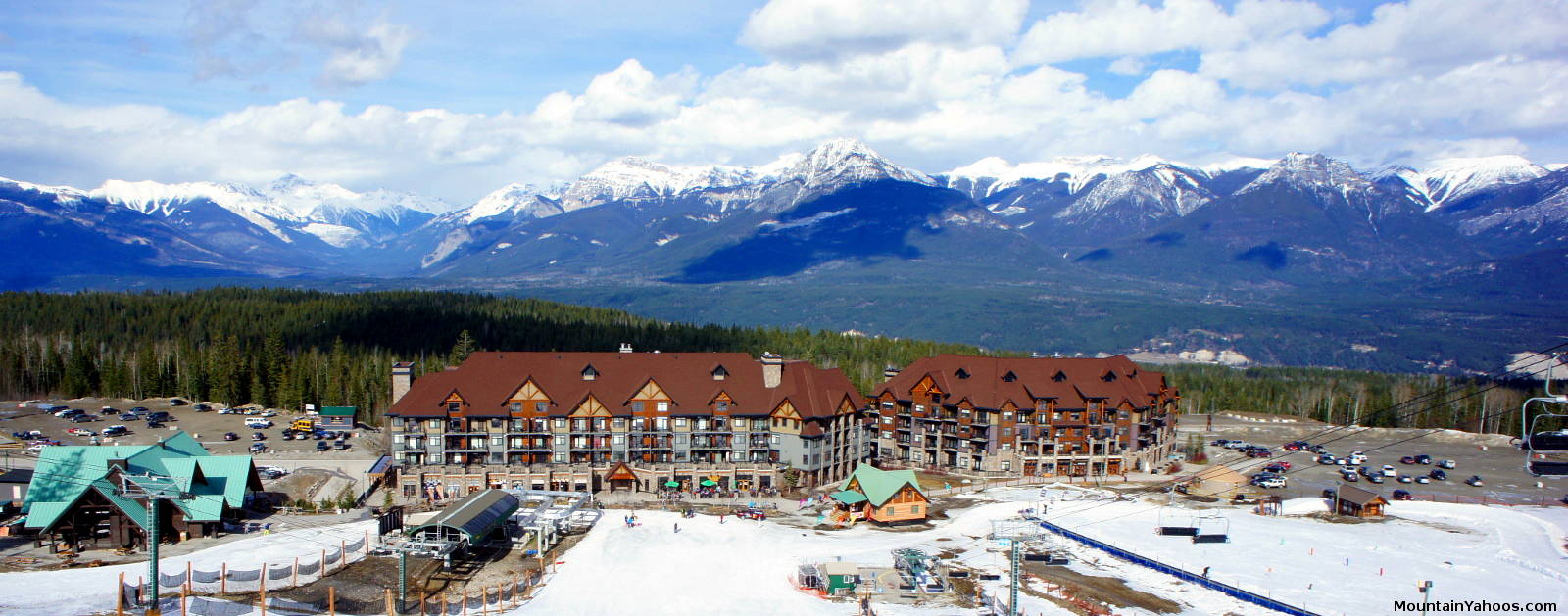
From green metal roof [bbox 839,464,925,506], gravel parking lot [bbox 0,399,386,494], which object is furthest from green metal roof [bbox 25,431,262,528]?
green metal roof [bbox 839,464,925,506]

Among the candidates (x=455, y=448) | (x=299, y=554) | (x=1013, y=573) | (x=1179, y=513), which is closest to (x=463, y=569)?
(x=299, y=554)

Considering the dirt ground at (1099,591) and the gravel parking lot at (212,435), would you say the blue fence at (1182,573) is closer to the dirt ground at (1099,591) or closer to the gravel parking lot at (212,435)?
the dirt ground at (1099,591)

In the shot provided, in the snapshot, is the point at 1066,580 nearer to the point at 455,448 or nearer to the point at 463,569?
the point at 463,569

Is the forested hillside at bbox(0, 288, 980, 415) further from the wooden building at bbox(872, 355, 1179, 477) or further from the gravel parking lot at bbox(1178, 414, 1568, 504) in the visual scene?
the gravel parking lot at bbox(1178, 414, 1568, 504)

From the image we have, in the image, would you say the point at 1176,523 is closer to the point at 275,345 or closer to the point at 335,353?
the point at 335,353

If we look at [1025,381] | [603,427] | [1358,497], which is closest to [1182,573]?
[1358,497]
